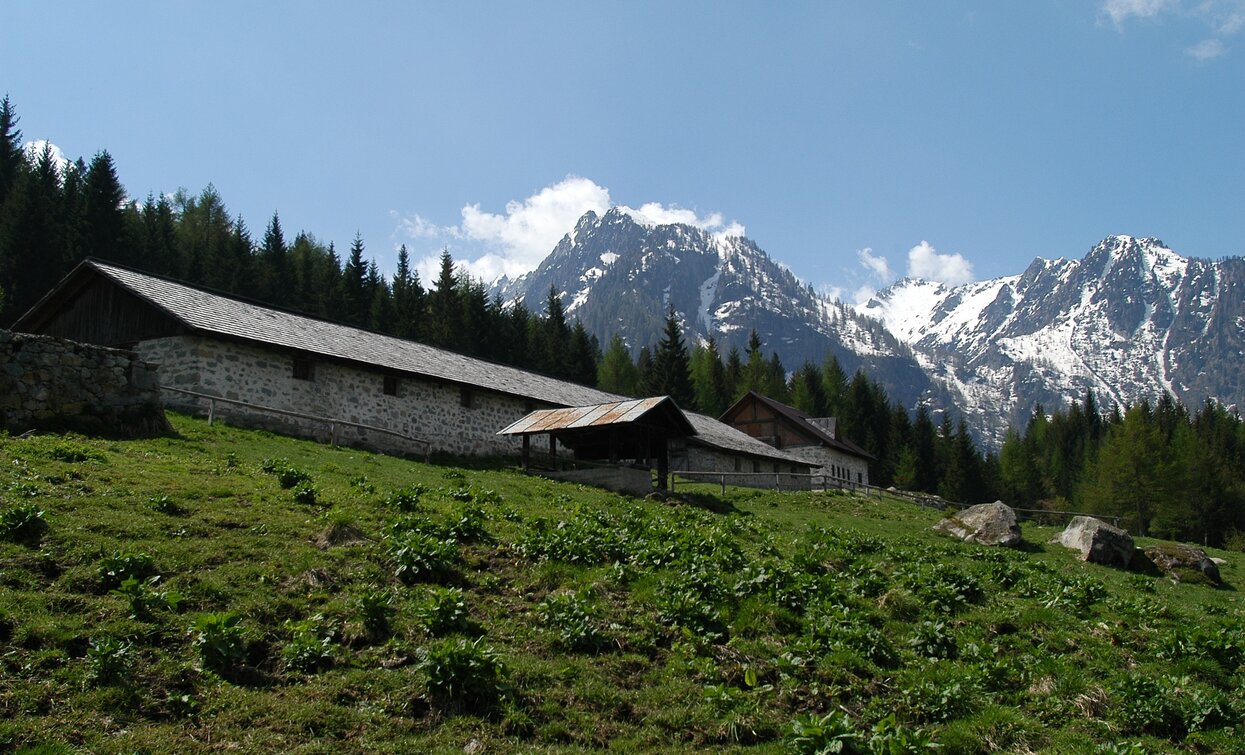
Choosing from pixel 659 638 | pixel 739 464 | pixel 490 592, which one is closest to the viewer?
pixel 659 638

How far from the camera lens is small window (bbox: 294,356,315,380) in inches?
1168

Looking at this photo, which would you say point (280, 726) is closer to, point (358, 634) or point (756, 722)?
point (358, 634)

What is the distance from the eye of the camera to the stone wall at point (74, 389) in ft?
60.8

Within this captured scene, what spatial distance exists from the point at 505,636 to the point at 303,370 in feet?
71.3

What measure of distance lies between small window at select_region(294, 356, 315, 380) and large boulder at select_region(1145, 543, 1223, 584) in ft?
90.6

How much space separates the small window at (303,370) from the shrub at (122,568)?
19.5 meters

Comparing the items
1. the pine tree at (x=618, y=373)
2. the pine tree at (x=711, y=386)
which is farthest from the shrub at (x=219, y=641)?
the pine tree at (x=711, y=386)

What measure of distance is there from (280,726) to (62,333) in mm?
29577

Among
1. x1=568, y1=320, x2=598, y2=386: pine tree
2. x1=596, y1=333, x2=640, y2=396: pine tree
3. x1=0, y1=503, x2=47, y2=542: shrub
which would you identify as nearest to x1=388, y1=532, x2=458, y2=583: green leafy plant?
x1=0, y1=503, x2=47, y2=542: shrub

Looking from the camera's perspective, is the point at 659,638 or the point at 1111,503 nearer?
the point at 659,638

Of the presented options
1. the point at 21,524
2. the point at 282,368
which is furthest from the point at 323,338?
the point at 21,524

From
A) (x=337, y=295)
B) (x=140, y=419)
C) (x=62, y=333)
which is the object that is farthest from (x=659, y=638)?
(x=337, y=295)

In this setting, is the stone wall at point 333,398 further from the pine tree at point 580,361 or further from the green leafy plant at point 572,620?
the pine tree at point 580,361

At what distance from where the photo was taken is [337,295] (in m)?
70.9
